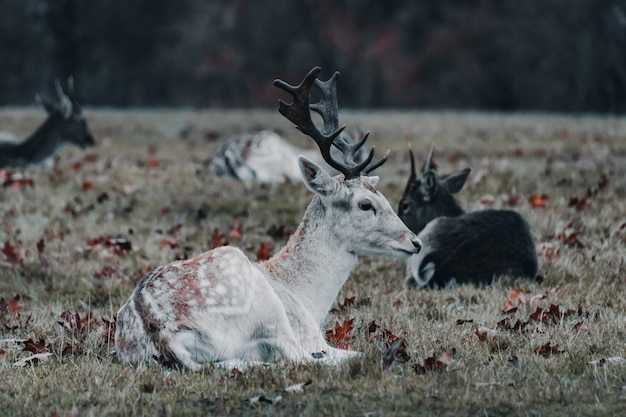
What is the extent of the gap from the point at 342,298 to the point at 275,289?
1.85 metres

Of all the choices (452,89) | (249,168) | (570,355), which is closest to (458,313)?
(570,355)

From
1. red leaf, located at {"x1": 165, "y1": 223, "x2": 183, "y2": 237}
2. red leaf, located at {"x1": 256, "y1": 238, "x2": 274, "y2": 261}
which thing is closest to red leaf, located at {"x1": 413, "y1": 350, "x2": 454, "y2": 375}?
red leaf, located at {"x1": 256, "y1": 238, "x2": 274, "y2": 261}

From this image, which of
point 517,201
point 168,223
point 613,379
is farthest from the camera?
point 517,201

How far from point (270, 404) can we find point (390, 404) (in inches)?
22.2

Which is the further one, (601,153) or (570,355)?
(601,153)

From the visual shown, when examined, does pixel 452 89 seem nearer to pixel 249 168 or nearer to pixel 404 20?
pixel 404 20

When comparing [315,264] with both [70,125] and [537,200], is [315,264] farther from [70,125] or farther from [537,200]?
[70,125]

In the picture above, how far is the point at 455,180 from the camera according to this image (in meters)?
9.73

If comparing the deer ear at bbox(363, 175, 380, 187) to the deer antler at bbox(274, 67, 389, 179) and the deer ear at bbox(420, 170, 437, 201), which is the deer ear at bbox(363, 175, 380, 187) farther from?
the deer ear at bbox(420, 170, 437, 201)

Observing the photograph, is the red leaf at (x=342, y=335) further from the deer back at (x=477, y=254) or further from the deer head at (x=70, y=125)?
the deer head at (x=70, y=125)

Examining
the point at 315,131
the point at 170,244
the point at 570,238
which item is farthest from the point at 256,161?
the point at 315,131

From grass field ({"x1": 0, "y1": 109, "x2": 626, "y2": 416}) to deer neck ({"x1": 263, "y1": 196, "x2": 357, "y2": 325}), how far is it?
328 millimetres

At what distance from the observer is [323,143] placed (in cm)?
632

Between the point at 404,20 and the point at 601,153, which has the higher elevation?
the point at 404,20
